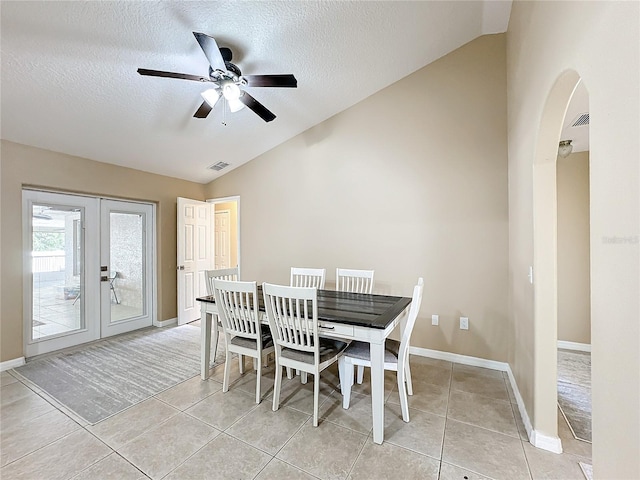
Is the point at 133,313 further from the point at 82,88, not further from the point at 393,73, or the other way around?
the point at 393,73

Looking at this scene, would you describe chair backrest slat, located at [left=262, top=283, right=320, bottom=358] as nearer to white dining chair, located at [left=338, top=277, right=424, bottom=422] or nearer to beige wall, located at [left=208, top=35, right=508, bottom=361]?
white dining chair, located at [left=338, top=277, right=424, bottom=422]

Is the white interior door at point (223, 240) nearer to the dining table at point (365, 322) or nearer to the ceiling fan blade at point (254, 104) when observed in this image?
the dining table at point (365, 322)

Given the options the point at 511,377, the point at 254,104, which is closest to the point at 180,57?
the point at 254,104

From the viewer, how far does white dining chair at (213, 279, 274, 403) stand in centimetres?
226

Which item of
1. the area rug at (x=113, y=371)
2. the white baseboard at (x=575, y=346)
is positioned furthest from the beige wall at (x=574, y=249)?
the area rug at (x=113, y=371)

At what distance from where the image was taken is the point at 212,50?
6.10 ft

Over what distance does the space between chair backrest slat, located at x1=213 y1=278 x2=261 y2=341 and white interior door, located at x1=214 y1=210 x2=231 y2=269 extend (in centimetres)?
404

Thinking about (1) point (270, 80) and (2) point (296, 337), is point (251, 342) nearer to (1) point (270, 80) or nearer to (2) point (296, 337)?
(2) point (296, 337)

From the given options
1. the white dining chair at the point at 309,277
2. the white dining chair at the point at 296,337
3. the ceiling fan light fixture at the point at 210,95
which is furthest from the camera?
the white dining chair at the point at 309,277

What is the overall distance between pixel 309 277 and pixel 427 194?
1699mm

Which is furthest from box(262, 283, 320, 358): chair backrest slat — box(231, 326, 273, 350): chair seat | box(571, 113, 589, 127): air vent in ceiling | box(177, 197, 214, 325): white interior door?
box(177, 197, 214, 325): white interior door

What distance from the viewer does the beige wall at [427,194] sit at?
2865 millimetres

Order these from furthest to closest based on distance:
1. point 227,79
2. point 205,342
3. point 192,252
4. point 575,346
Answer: point 192,252 < point 575,346 < point 205,342 < point 227,79

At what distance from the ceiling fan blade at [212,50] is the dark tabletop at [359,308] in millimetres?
1911
